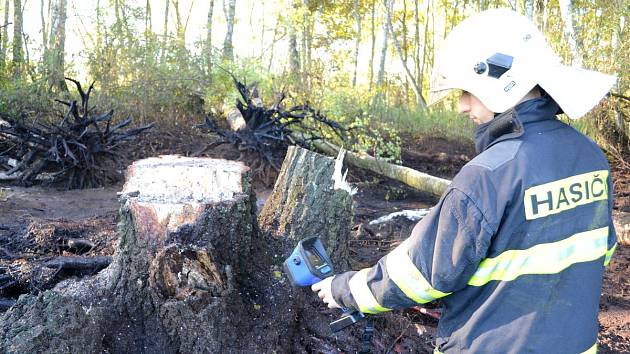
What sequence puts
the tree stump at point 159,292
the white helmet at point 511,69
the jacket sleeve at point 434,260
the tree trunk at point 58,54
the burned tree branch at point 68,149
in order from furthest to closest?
the tree trunk at point 58,54 < the burned tree branch at point 68,149 < the tree stump at point 159,292 < the white helmet at point 511,69 < the jacket sleeve at point 434,260

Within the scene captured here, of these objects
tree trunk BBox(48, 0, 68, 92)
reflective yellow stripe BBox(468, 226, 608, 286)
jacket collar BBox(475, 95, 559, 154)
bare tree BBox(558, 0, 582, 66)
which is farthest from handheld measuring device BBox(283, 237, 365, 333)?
tree trunk BBox(48, 0, 68, 92)

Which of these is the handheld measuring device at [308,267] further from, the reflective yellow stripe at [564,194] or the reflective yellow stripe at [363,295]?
the reflective yellow stripe at [564,194]

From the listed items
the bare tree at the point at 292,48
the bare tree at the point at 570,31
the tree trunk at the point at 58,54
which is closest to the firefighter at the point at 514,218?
the bare tree at the point at 570,31

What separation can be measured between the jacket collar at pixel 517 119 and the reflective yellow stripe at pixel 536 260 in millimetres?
325

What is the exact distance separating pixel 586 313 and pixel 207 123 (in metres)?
6.68

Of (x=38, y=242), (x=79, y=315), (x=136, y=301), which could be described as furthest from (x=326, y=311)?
(x=38, y=242)

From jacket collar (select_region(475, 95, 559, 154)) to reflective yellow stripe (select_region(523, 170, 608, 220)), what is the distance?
0.57 ft

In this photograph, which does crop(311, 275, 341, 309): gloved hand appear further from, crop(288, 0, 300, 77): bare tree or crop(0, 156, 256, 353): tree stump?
crop(288, 0, 300, 77): bare tree

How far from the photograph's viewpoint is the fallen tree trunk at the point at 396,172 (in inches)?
290

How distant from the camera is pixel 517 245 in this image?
159 cm

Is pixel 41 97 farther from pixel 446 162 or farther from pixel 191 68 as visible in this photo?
pixel 446 162

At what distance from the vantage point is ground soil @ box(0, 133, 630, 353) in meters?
3.24

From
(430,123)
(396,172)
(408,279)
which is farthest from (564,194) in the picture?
(430,123)

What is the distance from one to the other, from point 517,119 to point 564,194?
25 cm
